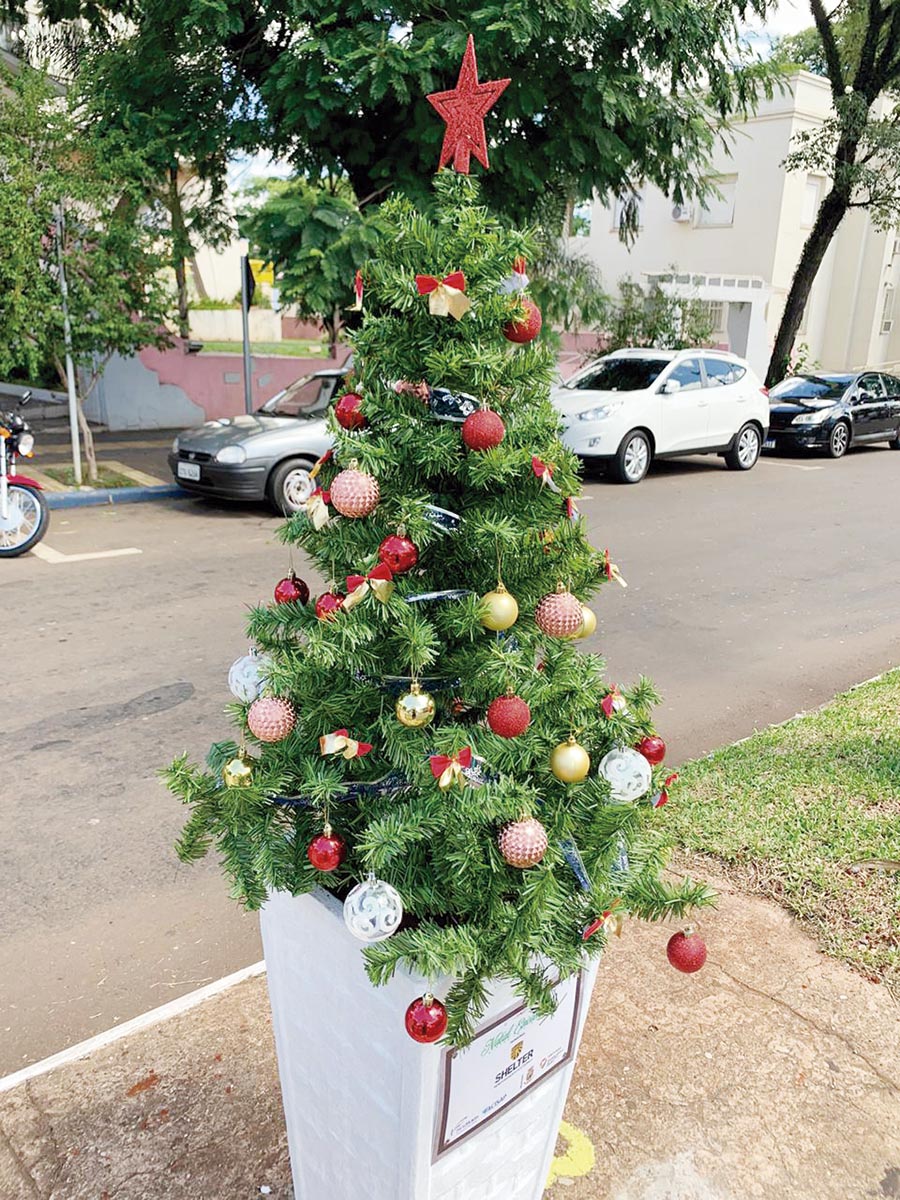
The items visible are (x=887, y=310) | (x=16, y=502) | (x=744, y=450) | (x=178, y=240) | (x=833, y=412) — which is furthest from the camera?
(x=887, y=310)

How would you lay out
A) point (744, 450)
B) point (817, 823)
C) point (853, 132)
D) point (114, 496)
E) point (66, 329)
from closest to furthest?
1. point (817, 823)
2. point (66, 329)
3. point (114, 496)
4. point (744, 450)
5. point (853, 132)

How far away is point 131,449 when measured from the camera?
46.9 feet

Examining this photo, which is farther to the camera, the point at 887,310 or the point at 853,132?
the point at 887,310

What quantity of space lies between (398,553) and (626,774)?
26.8 inches

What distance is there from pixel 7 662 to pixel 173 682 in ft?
3.81

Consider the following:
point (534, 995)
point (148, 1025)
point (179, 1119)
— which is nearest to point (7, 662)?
point (148, 1025)

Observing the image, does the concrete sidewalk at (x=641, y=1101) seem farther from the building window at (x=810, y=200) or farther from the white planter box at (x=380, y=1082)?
the building window at (x=810, y=200)

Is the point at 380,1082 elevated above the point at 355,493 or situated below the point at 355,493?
below

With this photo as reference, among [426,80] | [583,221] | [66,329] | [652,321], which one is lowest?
[66,329]

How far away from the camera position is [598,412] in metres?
13.0

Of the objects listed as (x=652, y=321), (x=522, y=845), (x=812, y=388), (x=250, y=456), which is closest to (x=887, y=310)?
(x=812, y=388)

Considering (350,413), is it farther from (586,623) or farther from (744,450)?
(744,450)

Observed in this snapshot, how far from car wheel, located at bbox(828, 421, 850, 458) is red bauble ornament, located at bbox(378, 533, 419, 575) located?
1670 cm

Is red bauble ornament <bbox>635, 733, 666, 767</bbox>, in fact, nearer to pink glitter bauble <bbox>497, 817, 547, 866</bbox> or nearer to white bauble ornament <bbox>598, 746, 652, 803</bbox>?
white bauble ornament <bbox>598, 746, 652, 803</bbox>
